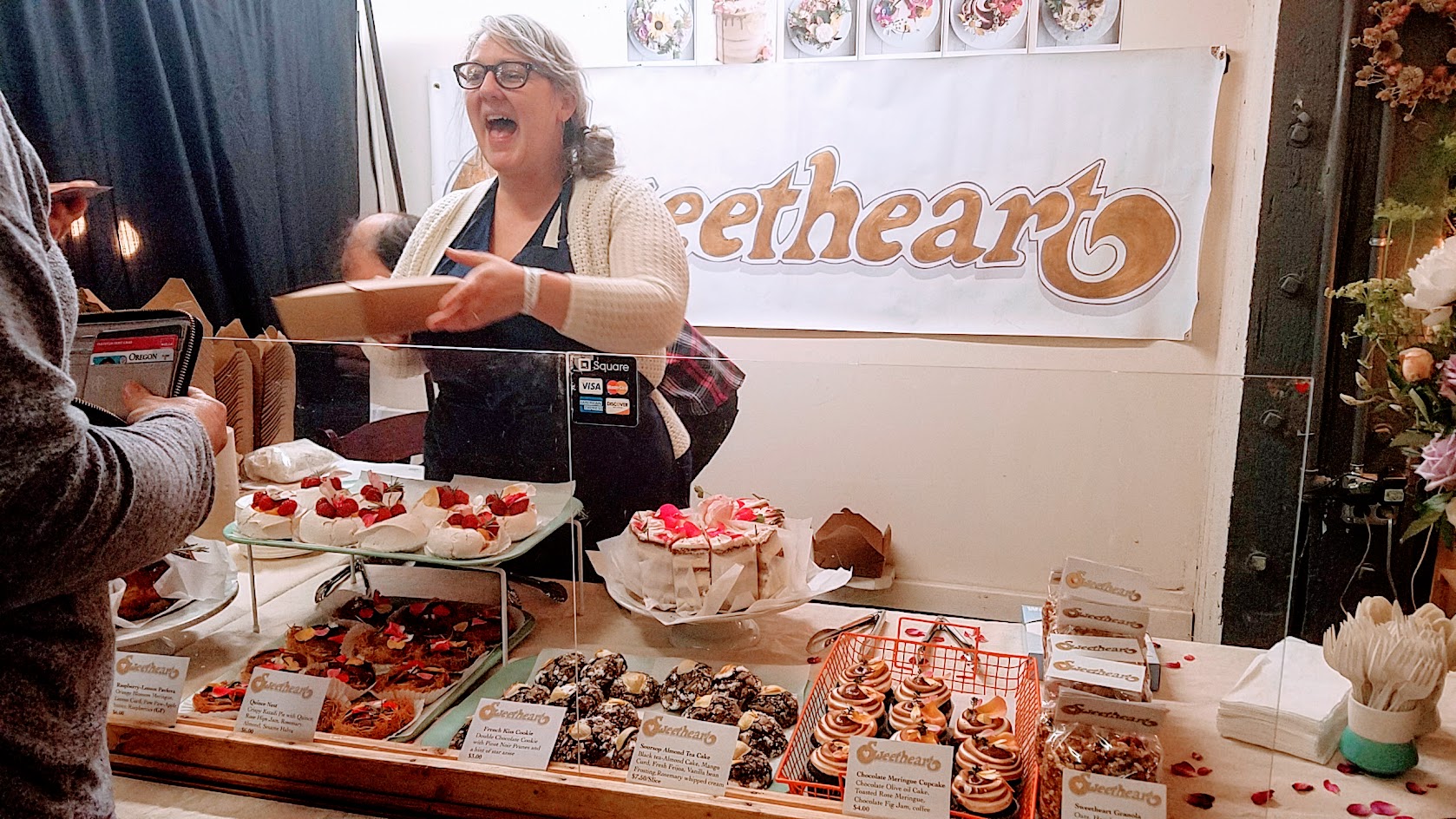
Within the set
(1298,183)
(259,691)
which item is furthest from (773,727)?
(1298,183)

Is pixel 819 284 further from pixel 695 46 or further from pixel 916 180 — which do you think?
pixel 695 46

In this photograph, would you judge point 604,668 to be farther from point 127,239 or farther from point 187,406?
point 127,239

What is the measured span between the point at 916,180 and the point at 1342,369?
103 centimetres

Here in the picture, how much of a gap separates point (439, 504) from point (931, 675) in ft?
2.13

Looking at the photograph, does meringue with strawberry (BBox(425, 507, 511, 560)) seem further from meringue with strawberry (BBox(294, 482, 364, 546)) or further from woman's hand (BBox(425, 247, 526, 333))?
woman's hand (BBox(425, 247, 526, 333))

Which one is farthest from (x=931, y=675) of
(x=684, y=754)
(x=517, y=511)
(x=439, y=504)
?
Answer: (x=439, y=504)

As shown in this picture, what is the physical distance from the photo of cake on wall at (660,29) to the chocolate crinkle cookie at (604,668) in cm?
174

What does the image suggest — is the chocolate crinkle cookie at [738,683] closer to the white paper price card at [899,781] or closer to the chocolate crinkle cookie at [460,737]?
the white paper price card at [899,781]

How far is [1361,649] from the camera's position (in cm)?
99

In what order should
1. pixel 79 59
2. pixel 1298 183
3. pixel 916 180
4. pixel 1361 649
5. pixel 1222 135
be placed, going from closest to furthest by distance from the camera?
pixel 1361 649 → pixel 79 59 → pixel 1298 183 → pixel 1222 135 → pixel 916 180

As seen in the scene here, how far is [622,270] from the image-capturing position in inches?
75.4

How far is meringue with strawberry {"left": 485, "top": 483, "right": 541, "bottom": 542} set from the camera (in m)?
1.15

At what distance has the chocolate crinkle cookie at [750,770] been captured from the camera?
0.97m

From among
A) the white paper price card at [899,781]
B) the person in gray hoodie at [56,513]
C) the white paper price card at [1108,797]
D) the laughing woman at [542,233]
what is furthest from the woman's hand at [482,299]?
the white paper price card at [1108,797]
